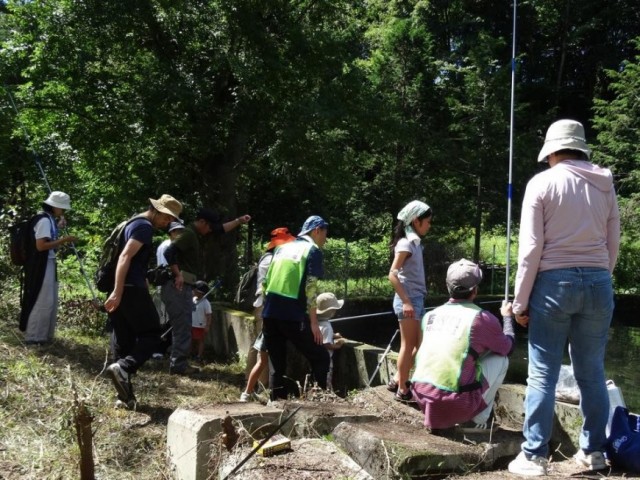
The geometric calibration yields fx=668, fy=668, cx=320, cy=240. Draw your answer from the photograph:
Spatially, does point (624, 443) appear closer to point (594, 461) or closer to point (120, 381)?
point (594, 461)

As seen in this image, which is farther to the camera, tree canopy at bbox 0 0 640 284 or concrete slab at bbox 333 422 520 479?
tree canopy at bbox 0 0 640 284

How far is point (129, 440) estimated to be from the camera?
13.8ft

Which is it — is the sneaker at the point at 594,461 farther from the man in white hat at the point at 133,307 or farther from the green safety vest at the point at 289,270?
the man in white hat at the point at 133,307

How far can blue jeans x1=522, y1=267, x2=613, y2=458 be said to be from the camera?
3188 millimetres

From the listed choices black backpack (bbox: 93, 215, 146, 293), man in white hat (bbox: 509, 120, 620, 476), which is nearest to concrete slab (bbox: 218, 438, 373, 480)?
man in white hat (bbox: 509, 120, 620, 476)

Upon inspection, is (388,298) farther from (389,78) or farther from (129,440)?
(129,440)

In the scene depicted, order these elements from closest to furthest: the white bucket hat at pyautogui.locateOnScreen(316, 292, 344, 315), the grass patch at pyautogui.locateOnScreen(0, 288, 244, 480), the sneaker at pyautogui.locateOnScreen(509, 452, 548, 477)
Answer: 1. the sneaker at pyautogui.locateOnScreen(509, 452, 548, 477)
2. the grass patch at pyautogui.locateOnScreen(0, 288, 244, 480)
3. the white bucket hat at pyautogui.locateOnScreen(316, 292, 344, 315)

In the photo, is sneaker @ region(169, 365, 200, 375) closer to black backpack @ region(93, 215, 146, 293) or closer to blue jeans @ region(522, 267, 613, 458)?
black backpack @ region(93, 215, 146, 293)

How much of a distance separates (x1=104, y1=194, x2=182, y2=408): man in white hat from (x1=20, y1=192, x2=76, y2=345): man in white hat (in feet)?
6.17

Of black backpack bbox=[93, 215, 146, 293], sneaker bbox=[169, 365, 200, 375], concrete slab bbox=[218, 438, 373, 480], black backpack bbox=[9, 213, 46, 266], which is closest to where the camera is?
concrete slab bbox=[218, 438, 373, 480]

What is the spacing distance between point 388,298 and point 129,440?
11.0m

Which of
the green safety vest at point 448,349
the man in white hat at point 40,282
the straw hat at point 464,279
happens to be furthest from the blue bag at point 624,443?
the man in white hat at point 40,282

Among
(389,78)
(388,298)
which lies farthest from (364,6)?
(388,298)

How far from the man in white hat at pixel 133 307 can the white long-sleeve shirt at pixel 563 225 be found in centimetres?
297
